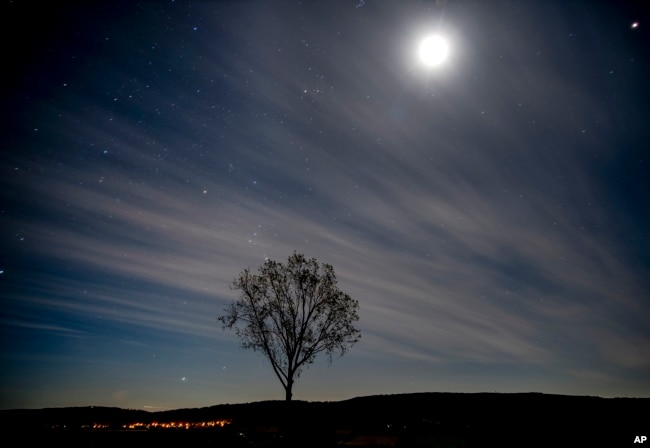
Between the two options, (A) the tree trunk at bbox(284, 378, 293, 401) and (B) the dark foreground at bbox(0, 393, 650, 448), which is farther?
(A) the tree trunk at bbox(284, 378, 293, 401)

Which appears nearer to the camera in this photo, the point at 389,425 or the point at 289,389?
the point at 389,425

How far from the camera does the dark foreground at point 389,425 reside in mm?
8633

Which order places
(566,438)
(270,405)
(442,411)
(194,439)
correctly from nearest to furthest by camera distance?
(566,438), (194,439), (442,411), (270,405)

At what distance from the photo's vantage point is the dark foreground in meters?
8.63

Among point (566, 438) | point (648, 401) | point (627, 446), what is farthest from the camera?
point (648, 401)

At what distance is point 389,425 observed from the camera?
12.0 metres

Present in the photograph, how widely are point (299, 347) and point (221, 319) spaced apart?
7118mm

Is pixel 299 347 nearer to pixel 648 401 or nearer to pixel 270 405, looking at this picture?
pixel 270 405

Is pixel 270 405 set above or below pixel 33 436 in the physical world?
below

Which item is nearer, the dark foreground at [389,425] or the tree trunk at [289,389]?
the dark foreground at [389,425]

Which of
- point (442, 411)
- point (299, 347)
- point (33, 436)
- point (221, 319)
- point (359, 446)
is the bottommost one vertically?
point (442, 411)

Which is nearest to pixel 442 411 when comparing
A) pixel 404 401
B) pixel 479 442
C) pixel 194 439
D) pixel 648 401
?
pixel 404 401

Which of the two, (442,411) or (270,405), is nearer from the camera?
(442,411)

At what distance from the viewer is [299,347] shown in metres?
26.3
